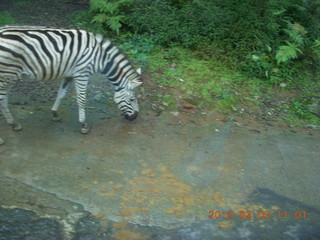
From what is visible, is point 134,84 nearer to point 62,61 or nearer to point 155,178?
point 62,61

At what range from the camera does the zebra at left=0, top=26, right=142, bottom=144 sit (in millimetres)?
4781

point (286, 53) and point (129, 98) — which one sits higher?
point (286, 53)

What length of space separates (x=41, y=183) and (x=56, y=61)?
1.88 metres

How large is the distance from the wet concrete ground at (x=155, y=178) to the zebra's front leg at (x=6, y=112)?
0.12 metres

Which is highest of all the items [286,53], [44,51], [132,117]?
[286,53]

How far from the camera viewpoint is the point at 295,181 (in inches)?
203

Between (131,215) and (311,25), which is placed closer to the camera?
(131,215)

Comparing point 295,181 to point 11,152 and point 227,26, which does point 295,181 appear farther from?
point 227,26

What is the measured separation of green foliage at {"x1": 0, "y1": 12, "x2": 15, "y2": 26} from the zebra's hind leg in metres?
4.25

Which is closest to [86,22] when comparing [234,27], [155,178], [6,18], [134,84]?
[6,18]

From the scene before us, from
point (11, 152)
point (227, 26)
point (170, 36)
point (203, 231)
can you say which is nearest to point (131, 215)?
point (203, 231)
